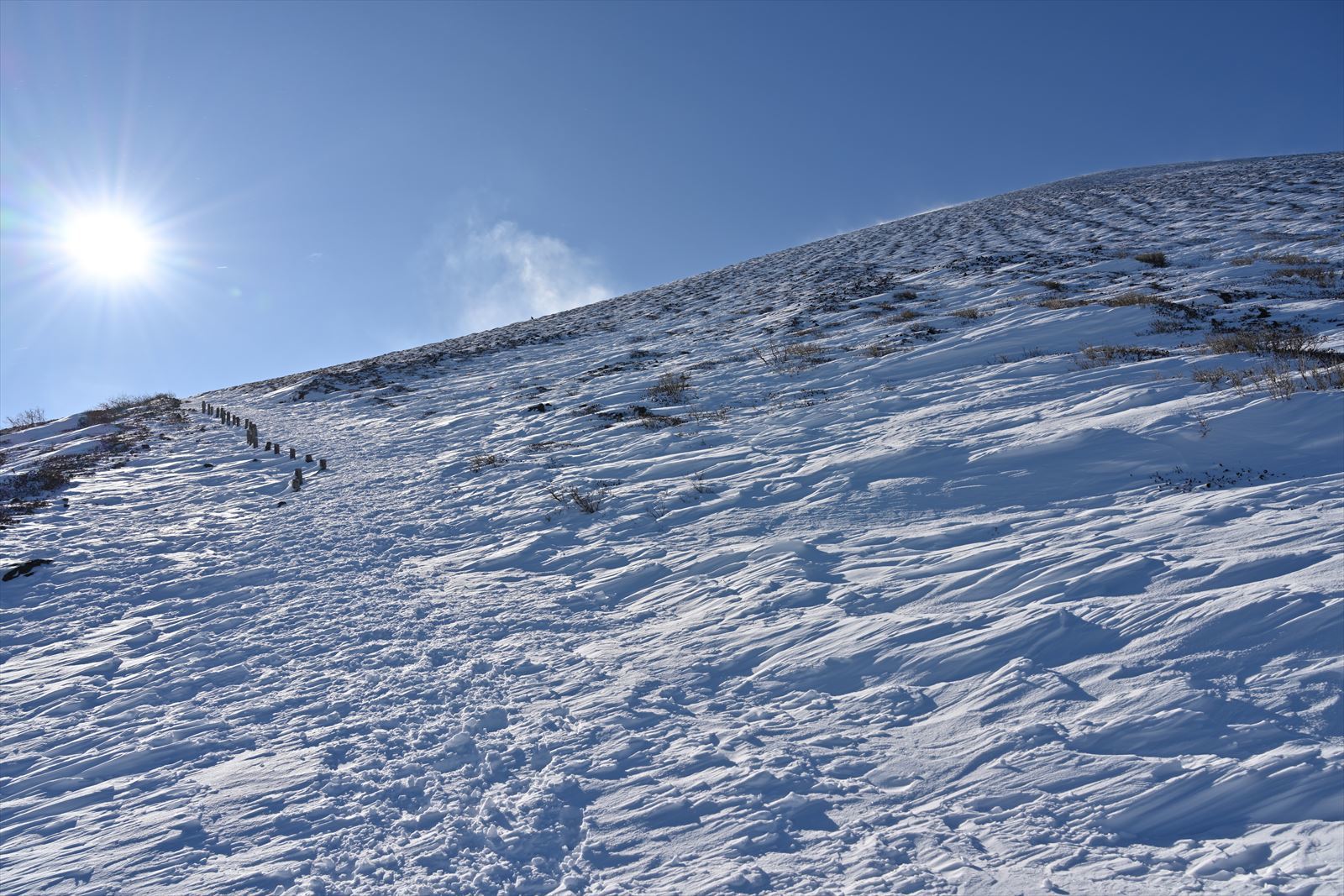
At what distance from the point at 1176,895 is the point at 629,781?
220 centimetres

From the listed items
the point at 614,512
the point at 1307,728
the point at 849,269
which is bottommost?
the point at 1307,728

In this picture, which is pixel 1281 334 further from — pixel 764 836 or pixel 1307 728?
pixel 764 836

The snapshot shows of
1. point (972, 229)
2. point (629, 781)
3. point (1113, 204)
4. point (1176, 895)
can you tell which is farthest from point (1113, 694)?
point (1113, 204)

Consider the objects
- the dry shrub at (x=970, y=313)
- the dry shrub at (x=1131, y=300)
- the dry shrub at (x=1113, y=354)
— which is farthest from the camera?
the dry shrub at (x=970, y=313)

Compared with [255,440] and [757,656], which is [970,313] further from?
[255,440]

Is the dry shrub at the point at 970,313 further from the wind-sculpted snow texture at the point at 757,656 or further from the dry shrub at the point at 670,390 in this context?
the dry shrub at the point at 670,390

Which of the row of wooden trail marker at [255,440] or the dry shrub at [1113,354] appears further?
the row of wooden trail marker at [255,440]

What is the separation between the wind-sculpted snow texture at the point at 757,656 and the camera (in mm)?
2633

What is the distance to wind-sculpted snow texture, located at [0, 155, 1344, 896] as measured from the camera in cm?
263

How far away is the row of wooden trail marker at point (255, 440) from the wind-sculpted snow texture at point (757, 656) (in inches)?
21.4

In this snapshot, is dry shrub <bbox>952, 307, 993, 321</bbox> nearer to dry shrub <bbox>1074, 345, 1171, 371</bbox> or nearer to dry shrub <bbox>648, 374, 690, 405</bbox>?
dry shrub <bbox>1074, 345, 1171, 371</bbox>

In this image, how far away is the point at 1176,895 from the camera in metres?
2.12

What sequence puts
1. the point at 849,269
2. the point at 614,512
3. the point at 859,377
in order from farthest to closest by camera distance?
the point at 849,269
the point at 859,377
the point at 614,512

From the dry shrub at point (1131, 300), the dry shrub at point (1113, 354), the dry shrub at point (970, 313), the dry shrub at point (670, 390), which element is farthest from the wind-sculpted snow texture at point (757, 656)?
the dry shrub at point (970, 313)
